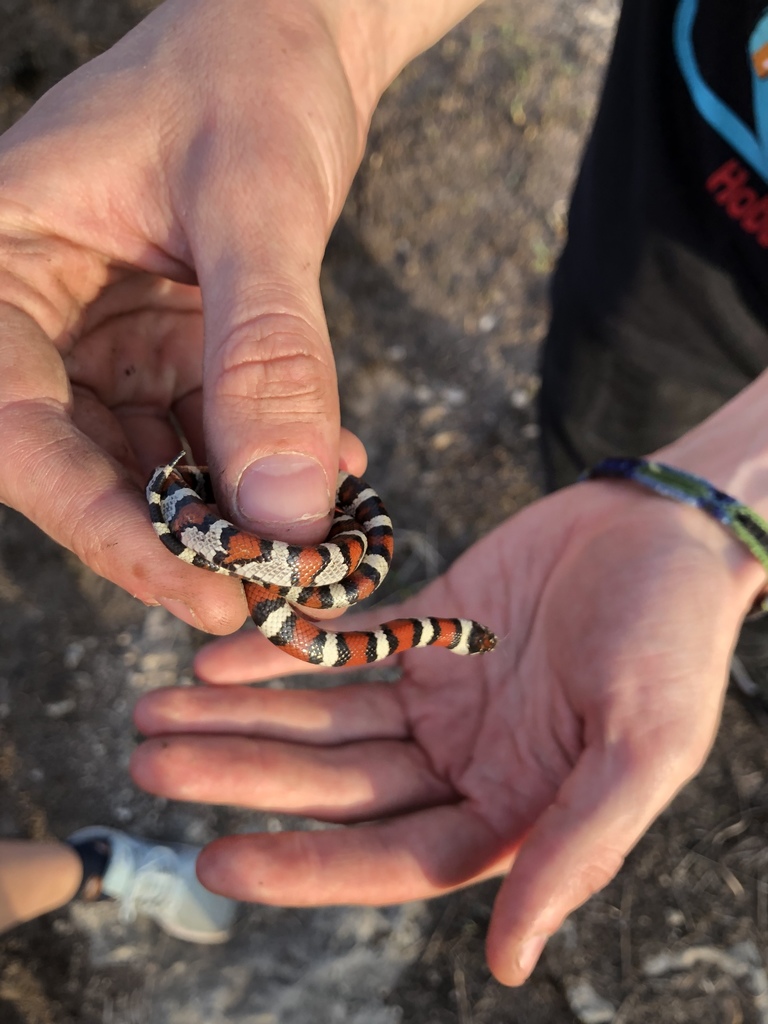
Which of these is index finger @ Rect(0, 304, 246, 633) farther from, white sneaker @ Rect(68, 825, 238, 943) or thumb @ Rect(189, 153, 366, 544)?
white sneaker @ Rect(68, 825, 238, 943)

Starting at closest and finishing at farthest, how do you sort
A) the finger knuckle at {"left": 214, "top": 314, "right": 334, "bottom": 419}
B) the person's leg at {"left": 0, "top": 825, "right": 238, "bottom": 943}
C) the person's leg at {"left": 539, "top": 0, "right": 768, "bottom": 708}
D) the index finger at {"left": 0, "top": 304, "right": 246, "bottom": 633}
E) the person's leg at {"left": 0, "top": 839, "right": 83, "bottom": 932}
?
the finger knuckle at {"left": 214, "top": 314, "right": 334, "bottom": 419}, the index finger at {"left": 0, "top": 304, "right": 246, "bottom": 633}, the person's leg at {"left": 539, "top": 0, "right": 768, "bottom": 708}, the person's leg at {"left": 0, "top": 839, "right": 83, "bottom": 932}, the person's leg at {"left": 0, "top": 825, "right": 238, "bottom": 943}

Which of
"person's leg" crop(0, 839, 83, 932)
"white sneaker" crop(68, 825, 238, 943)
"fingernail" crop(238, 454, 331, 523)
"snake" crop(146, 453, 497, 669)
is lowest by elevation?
"white sneaker" crop(68, 825, 238, 943)

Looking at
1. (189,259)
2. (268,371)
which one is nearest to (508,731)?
(268,371)

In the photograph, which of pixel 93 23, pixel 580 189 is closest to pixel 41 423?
pixel 580 189

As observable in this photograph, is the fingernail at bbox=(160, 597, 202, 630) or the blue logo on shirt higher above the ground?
the blue logo on shirt

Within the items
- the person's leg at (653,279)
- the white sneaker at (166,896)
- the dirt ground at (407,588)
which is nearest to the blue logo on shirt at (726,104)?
the person's leg at (653,279)

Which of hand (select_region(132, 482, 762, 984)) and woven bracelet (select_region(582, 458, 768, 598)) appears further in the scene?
woven bracelet (select_region(582, 458, 768, 598))

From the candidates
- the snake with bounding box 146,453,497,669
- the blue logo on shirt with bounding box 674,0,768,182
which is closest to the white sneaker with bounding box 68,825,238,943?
the snake with bounding box 146,453,497,669
